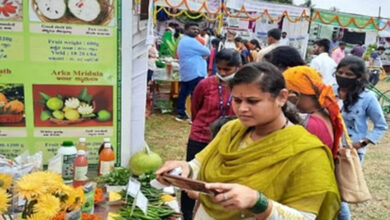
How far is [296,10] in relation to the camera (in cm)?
1360

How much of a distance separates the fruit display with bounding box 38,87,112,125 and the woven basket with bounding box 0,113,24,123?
137 millimetres

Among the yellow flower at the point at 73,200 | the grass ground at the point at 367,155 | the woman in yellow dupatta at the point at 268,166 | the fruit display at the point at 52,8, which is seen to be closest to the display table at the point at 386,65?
the grass ground at the point at 367,155

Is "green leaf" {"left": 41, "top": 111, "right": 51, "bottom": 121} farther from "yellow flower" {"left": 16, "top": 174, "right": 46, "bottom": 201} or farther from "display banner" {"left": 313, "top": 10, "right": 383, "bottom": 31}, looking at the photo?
"display banner" {"left": 313, "top": 10, "right": 383, "bottom": 31}

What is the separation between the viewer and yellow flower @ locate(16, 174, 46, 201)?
1372mm

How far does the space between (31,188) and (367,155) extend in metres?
5.90

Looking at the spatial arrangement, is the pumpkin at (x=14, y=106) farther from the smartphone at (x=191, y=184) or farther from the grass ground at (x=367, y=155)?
the grass ground at (x=367, y=155)

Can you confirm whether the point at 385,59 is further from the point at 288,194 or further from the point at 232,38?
the point at 288,194

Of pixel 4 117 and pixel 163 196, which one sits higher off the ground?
pixel 4 117

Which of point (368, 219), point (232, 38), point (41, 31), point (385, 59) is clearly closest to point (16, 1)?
point (41, 31)

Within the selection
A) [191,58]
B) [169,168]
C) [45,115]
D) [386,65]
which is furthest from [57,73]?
[386,65]

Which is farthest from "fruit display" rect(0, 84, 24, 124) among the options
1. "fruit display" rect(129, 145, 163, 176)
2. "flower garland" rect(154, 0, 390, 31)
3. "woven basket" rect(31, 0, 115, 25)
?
"flower garland" rect(154, 0, 390, 31)

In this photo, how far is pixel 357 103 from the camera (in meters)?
3.04

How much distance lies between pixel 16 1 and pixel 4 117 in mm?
780

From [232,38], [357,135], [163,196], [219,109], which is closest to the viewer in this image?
[163,196]
